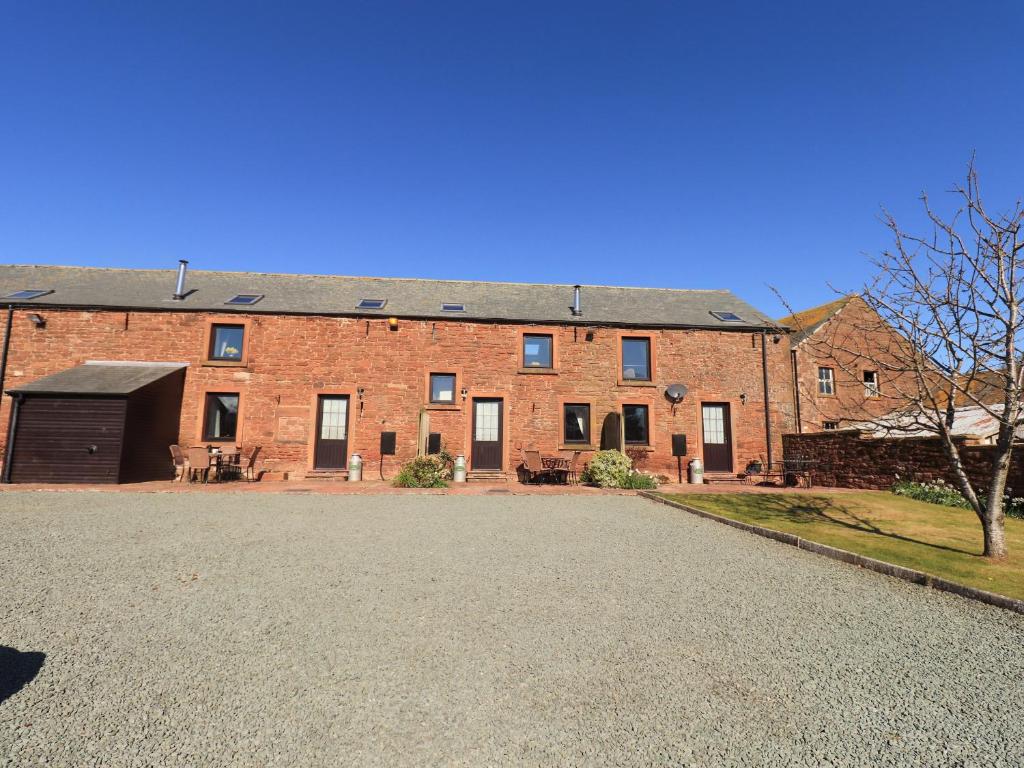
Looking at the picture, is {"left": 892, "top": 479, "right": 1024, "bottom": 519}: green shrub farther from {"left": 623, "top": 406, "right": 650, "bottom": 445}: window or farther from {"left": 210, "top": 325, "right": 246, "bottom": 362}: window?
{"left": 210, "top": 325, "right": 246, "bottom": 362}: window

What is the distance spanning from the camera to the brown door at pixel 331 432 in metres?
14.8

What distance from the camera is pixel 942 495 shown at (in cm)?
1013

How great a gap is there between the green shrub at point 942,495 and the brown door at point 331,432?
14870mm

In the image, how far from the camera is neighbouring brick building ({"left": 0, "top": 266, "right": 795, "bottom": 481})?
14.7 m

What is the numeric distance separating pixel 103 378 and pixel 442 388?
954 centimetres

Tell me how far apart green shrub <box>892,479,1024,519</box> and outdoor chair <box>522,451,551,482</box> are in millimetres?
8743

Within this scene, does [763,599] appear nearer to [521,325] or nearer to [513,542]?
[513,542]

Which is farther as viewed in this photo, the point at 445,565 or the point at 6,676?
the point at 445,565

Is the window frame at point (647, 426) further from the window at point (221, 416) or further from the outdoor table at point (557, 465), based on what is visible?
the window at point (221, 416)

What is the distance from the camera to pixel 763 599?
430cm

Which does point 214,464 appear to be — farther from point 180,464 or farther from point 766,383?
point 766,383

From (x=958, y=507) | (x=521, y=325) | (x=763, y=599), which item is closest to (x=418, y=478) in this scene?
(x=521, y=325)

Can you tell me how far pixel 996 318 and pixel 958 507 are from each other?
18.9ft

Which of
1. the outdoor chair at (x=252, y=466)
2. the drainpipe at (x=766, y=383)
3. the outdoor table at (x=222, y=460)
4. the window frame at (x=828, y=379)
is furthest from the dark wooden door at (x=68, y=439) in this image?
the window frame at (x=828, y=379)
